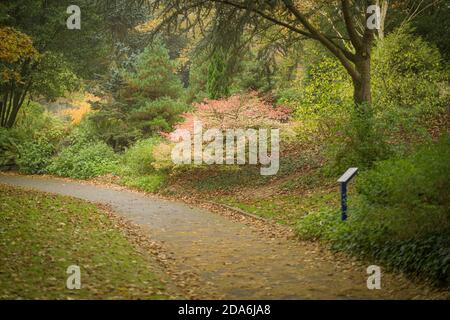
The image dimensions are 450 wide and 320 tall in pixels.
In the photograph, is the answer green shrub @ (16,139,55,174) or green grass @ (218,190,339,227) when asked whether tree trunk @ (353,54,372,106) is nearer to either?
green grass @ (218,190,339,227)

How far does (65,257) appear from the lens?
7.57 m

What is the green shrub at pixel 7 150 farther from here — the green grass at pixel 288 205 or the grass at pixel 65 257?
the green grass at pixel 288 205

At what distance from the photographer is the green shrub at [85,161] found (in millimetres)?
22156

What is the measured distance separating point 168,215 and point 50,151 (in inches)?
555

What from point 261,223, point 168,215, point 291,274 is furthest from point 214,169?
point 291,274

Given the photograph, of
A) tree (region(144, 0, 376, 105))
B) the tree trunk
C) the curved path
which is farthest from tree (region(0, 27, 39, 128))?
the tree trunk

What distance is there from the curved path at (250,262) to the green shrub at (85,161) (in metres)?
9.30

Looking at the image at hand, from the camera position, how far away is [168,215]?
12805mm

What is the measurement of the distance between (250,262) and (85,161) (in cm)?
1652

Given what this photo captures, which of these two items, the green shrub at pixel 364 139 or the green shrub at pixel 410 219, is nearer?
the green shrub at pixel 410 219

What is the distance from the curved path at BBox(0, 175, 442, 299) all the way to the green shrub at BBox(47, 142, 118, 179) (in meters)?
9.30

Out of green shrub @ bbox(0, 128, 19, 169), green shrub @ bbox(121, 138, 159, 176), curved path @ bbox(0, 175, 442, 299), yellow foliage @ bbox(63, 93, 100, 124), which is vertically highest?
yellow foliage @ bbox(63, 93, 100, 124)

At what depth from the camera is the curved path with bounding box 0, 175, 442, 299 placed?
6.45 m

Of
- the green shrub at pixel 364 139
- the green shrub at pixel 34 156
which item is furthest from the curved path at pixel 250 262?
the green shrub at pixel 34 156
